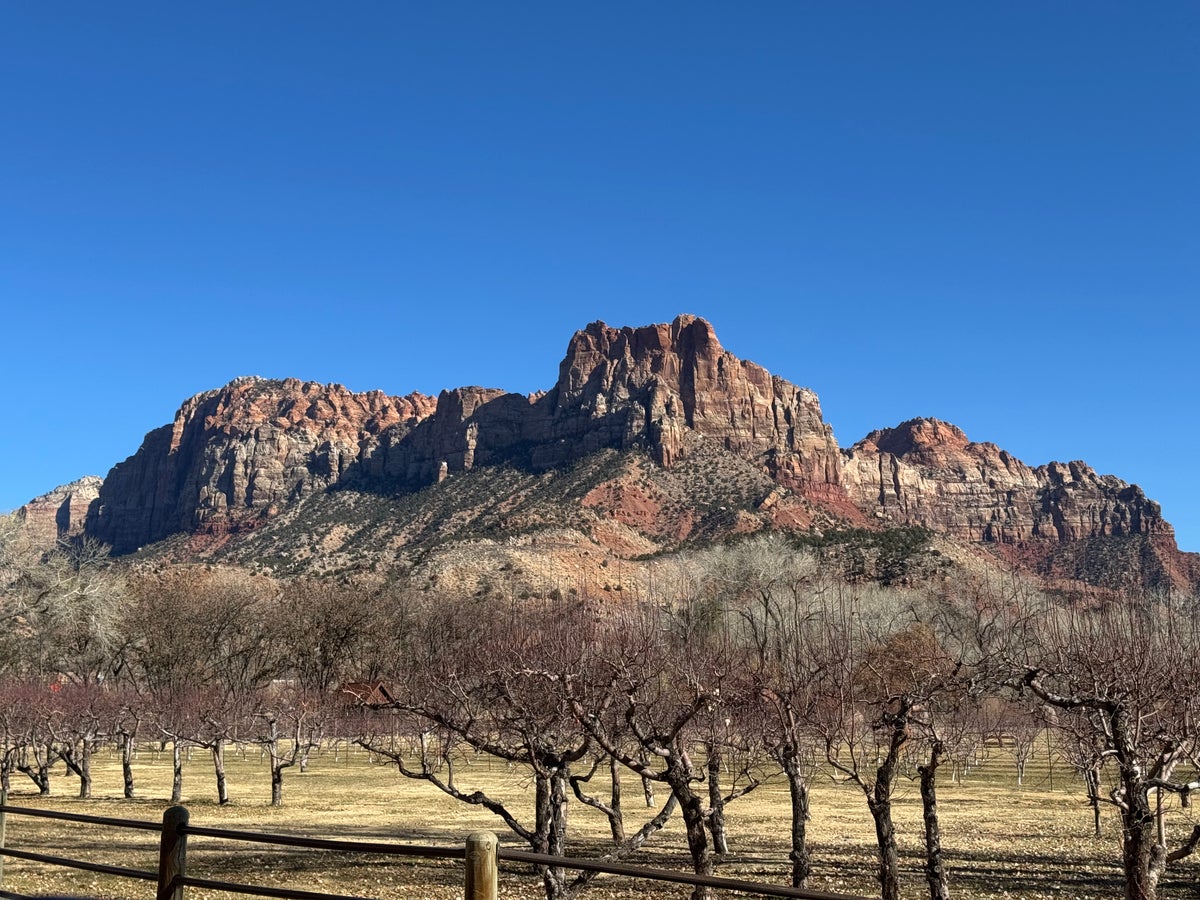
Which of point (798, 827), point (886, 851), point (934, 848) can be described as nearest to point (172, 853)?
point (886, 851)

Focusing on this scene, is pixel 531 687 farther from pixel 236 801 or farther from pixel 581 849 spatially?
A: pixel 236 801

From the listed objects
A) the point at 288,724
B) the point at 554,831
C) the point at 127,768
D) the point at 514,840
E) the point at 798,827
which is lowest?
the point at 514,840

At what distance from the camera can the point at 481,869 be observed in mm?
6391

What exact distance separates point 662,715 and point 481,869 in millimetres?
19991

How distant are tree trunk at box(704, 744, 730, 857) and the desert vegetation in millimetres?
128

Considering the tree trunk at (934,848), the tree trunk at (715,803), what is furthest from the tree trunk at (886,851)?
the tree trunk at (715,803)

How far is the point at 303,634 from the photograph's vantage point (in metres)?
70.9

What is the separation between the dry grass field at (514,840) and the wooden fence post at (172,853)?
12977mm

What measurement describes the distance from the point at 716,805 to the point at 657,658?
5945 millimetres

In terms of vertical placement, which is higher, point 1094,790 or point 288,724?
point 1094,790

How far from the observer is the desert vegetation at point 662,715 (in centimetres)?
1884

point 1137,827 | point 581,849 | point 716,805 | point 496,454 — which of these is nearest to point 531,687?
point 716,805

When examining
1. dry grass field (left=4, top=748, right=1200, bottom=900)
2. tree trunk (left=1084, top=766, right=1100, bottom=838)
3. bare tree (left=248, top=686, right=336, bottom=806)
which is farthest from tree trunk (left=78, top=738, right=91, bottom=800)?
tree trunk (left=1084, top=766, right=1100, bottom=838)

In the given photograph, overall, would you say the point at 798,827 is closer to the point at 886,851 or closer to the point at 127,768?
the point at 886,851
